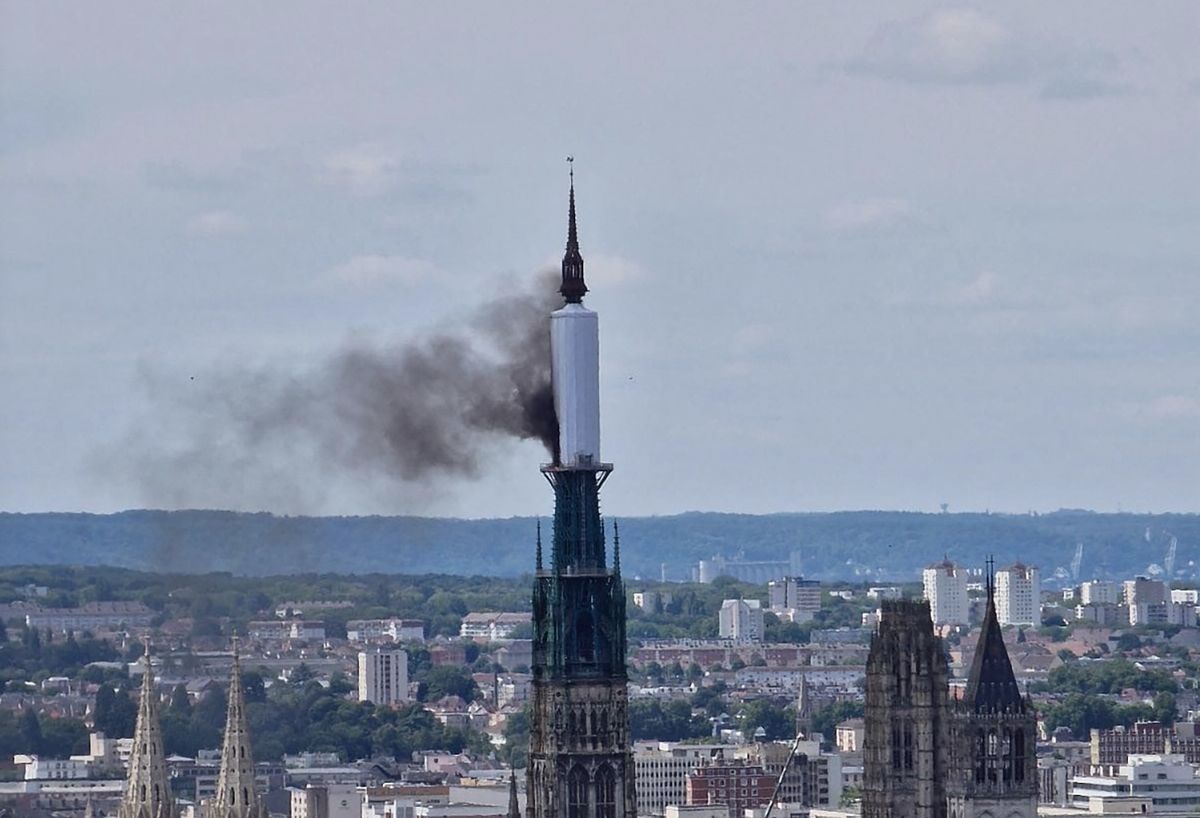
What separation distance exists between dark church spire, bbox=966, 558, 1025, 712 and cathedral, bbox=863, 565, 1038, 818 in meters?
0.02

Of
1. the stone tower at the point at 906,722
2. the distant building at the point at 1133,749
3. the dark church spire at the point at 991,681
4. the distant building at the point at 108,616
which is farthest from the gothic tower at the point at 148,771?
the distant building at the point at 1133,749

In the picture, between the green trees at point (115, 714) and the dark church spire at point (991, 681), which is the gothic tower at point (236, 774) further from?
the green trees at point (115, 714)

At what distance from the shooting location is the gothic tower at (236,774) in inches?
3824

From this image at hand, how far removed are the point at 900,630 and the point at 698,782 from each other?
248ft

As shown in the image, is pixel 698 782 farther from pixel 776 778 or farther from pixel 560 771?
pixel 560 771

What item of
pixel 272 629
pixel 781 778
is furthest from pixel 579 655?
pixel 272 629

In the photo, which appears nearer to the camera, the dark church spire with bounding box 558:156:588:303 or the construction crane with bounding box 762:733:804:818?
the dark church spire with bounding box 558:156:588:303

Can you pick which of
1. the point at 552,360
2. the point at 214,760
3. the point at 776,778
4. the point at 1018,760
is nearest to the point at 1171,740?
the point at 776,778

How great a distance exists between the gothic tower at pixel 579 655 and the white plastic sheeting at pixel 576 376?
2 centimetres

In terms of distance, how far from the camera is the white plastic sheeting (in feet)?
267

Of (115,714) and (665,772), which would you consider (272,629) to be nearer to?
(115,714)

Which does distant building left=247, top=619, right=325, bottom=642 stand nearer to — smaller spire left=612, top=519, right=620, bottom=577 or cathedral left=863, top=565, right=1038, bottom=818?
cathedral left=863, top=565, right=1038, bottom=818

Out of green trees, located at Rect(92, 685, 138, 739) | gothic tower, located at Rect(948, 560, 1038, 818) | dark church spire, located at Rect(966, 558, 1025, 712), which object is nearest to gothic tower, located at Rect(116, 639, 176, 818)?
gothic tower, located at Rect(948, 560, 1038, 818)

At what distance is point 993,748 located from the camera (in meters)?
100
